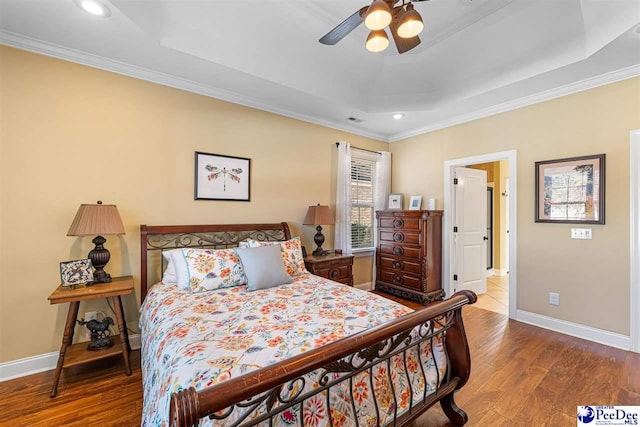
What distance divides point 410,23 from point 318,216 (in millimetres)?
2432

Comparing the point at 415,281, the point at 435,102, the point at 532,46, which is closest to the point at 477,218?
the point at 415,281

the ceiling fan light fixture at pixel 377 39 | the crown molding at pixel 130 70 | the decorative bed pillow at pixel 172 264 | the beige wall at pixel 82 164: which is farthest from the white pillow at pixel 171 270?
the ceiling fan light fixture at pixel 377 39

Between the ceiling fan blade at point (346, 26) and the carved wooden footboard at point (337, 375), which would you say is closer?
the carved wooden footboard at point (337, 375)

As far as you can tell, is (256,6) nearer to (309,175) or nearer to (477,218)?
(309,175)

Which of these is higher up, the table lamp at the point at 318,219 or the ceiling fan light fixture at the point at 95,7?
the ceiling fan light fixture at the point at 95,7

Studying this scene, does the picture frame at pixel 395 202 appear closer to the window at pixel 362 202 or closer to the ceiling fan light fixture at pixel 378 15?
the window at pixel 362 202

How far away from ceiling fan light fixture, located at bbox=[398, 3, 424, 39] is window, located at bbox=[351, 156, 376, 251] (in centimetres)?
281

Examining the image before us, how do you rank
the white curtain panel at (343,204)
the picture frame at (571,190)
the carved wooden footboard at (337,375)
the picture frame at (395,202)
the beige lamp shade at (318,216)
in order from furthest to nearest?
the picture frame at (395,202) < the white curtain panel at (343,204) < the beige lamp shade at (318,216) < the picture frame at (571,190) < the carved wooden footboard at (337,375)

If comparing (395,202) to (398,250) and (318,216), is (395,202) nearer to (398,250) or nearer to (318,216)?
(398,250)

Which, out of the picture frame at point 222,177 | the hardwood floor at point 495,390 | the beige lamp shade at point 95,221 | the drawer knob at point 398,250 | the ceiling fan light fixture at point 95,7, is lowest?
the hardwood floor at point 495,390

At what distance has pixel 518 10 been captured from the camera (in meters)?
2.47

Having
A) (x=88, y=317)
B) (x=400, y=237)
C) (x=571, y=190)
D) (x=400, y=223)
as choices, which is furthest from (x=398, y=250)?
(x=88, y=317)

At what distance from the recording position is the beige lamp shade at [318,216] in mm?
3650

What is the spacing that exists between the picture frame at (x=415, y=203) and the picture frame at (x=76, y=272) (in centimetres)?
417
